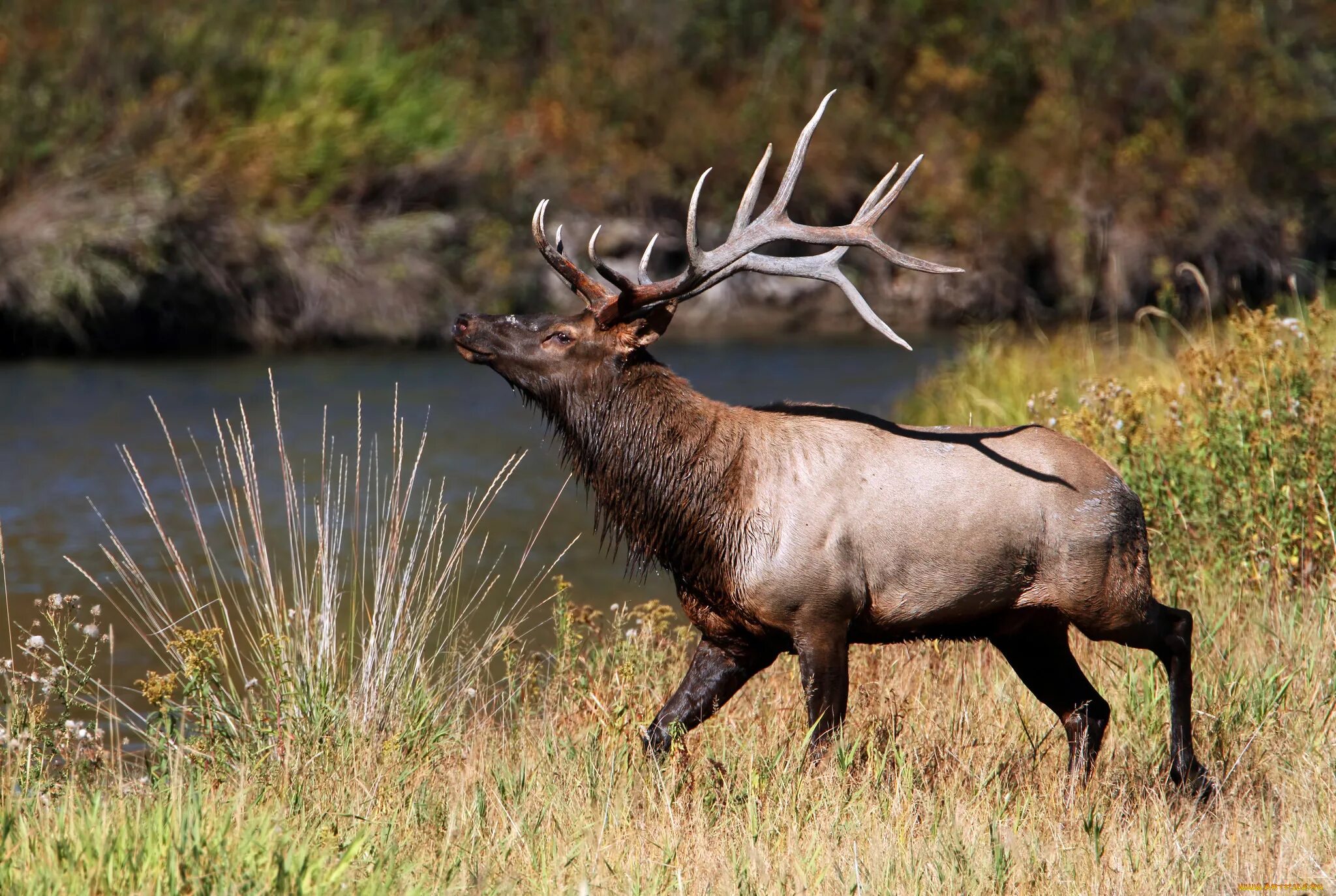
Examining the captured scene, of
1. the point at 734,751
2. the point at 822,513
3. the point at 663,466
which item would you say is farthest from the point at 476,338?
the point at 734,751

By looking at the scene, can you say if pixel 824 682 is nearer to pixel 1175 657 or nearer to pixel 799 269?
pixel 1175 657

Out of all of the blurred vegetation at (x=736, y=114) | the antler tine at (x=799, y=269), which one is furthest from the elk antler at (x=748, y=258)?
the blurred vegetation at (x=736, y=114)

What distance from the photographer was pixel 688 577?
5219 mm

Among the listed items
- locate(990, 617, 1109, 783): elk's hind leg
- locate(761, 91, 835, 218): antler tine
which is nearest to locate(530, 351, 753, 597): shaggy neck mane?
locate(761, 91, 835, 218): antler tine

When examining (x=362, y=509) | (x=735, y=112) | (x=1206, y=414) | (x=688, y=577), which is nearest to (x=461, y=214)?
(x=735, y=112)

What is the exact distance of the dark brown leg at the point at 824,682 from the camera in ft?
16.2

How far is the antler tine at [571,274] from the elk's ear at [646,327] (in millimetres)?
112

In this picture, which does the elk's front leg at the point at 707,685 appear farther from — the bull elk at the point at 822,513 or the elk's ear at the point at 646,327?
the elk's ear at the point at 646,327

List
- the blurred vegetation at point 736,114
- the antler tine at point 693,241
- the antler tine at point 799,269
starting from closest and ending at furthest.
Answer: the antler tine at point 693,241 < the antler tine at point 799,269 < the blurred vegetation at point 736,114

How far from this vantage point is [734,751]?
5.13 meters

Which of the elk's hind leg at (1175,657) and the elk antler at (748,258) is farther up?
the elk antler at (748,258)

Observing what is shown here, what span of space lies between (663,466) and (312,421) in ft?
33.9

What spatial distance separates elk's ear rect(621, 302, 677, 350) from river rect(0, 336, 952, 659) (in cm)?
326

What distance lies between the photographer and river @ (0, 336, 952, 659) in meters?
10.7
